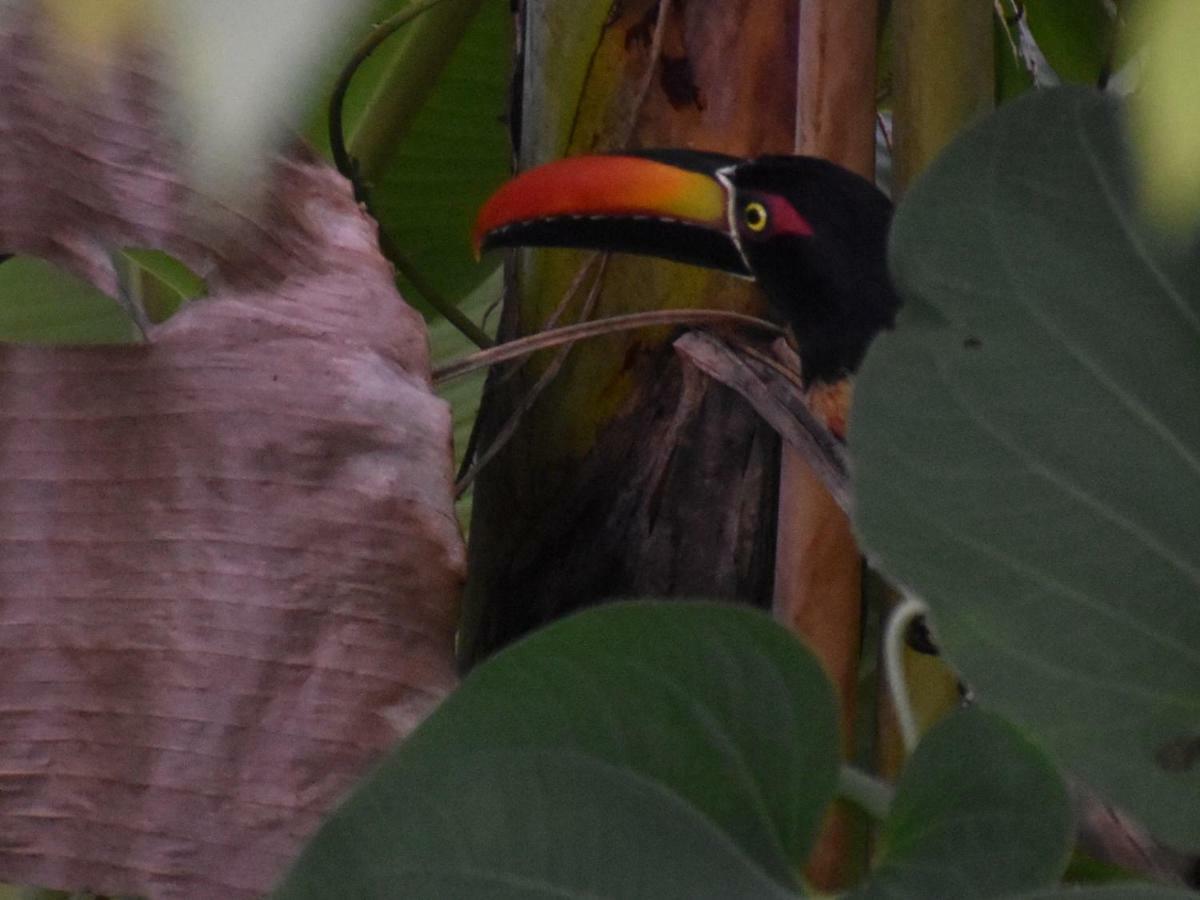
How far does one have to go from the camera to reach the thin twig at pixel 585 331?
0.65 m

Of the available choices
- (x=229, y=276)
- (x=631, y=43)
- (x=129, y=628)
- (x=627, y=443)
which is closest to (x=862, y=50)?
(x=631, y=43)

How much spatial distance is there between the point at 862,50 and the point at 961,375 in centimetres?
40

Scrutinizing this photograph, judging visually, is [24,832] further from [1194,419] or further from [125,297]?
[1194,419]

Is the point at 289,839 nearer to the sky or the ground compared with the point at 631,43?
nearer to the ground

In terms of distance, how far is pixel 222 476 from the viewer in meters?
0.54

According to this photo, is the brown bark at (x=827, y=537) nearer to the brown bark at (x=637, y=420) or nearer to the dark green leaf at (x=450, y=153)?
the brown bark at (x=637, y=420)

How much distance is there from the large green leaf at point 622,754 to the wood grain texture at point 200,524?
0.13m

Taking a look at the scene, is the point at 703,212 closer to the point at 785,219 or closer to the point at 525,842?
the point at 785,219

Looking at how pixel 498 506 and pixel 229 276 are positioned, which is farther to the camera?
pixel 498 506

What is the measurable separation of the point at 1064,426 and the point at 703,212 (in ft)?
1.44

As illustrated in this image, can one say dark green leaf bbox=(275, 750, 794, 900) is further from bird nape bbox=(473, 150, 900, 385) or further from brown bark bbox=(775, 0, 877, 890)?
bird nape bbox=(473, 150, 900, 385)

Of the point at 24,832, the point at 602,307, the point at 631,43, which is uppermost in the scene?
the point at 631,43

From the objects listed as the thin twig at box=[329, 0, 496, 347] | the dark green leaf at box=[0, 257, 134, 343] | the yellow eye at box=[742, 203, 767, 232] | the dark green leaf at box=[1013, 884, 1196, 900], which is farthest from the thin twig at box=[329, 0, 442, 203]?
the dark green leaf at box=[1013, 884, 1196, 900]

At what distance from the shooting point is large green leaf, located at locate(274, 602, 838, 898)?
0.37 meters
